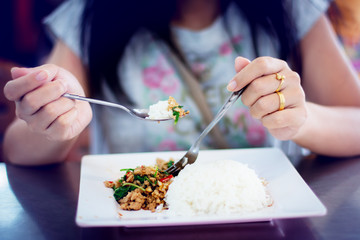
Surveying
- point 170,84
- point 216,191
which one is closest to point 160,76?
point 170,84

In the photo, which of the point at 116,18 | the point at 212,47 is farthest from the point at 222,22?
the point at 116,18

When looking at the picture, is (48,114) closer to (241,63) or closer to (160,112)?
(160,112)

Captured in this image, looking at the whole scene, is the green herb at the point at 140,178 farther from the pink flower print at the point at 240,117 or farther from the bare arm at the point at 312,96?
the pink flower print at the point at 240,117

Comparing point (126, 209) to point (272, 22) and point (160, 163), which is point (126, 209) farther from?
point (272, 22)

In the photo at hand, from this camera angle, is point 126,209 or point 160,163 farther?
point 160,163

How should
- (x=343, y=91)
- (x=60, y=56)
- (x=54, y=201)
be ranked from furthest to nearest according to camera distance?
(x=60, y=56)
(x=343, y=91)
(x=54, y=201)

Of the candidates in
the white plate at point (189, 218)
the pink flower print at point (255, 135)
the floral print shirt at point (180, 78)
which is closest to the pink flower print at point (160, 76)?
the floral print shirt at point (180, 78)

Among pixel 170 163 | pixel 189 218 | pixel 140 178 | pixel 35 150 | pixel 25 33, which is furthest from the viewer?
pixel 25 33
